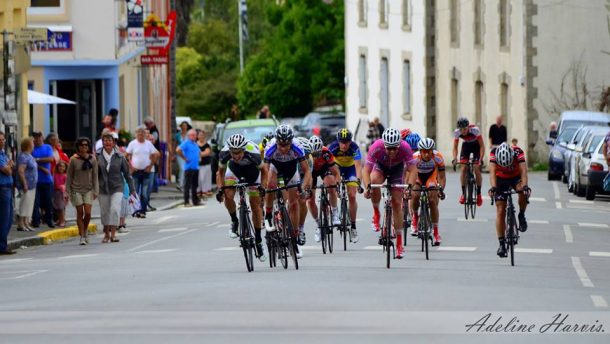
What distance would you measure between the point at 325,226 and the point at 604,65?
3317 cm

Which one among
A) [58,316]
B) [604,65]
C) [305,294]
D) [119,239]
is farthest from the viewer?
[604,65]

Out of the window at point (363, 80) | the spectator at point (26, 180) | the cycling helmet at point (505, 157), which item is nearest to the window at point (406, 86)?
the window at point (363, 80)

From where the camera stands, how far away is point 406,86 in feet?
218

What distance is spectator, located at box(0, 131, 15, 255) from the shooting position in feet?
88.4

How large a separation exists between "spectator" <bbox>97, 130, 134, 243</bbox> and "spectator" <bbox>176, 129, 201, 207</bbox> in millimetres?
9153

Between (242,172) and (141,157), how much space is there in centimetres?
1420

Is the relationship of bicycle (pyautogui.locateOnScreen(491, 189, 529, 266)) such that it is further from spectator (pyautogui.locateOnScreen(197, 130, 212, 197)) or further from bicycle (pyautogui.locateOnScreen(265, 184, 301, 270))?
spectator (pyautogui.locateOnScreen(197, 130, 212, 197))

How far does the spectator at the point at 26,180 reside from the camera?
29.4m

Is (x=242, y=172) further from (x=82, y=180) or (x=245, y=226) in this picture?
(x=82, y=180)

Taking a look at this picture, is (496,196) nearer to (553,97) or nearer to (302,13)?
(553,97)

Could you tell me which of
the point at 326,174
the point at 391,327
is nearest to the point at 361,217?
the point at 326,174

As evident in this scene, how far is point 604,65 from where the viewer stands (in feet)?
183

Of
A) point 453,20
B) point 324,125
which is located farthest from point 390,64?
point 324,125

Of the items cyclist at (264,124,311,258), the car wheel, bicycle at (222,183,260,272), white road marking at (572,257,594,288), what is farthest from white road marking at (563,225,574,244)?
the car wheel
